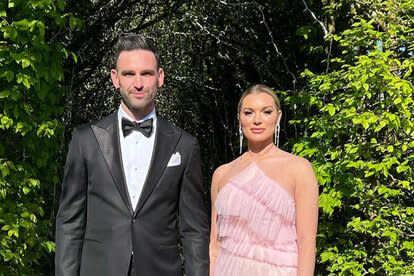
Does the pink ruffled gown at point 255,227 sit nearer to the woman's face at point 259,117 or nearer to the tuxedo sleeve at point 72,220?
the woman's face at point 259,117

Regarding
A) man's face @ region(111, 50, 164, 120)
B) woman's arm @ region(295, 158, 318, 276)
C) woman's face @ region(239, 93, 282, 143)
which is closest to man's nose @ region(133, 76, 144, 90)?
man's face @ region(111, 50, 164, 120)

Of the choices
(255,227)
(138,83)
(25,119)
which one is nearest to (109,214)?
(138,83)

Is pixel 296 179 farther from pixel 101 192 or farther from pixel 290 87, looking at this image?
pixel 290 87

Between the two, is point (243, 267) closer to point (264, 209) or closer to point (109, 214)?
point (264, 209)

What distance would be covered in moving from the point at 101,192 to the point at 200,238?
0.52 meters

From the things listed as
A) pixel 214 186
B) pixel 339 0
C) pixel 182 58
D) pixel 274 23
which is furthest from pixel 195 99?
pixel 214 186

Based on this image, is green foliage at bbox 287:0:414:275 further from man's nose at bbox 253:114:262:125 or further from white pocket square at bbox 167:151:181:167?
white pocket square at bbox 167:151:181:167

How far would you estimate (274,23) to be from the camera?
25.3 ft

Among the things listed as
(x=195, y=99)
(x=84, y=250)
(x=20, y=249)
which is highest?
(x=195, y=99)

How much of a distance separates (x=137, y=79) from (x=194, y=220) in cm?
70

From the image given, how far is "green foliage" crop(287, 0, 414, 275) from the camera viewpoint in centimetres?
491

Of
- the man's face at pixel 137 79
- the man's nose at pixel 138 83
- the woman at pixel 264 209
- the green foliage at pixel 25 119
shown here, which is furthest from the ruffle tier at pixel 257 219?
the green foliage at pixel 25 119

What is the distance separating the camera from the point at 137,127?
2.81 metres

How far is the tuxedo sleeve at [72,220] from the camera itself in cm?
275
